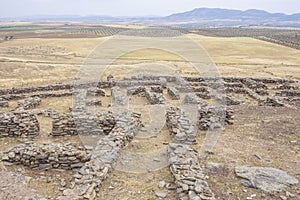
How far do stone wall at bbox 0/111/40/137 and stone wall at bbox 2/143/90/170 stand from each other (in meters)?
3.27

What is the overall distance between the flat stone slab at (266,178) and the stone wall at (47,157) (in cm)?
523

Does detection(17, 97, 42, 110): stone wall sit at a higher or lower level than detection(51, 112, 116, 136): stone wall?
lower

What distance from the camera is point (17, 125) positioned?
12.9m

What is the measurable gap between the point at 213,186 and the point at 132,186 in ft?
8.08

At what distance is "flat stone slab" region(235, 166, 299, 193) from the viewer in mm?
8336

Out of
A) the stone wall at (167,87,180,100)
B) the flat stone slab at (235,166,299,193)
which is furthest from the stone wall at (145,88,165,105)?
the flat stone slab at (235,166,299,193)

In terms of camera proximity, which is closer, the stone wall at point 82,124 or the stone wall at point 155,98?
the stone wall at point 82,124

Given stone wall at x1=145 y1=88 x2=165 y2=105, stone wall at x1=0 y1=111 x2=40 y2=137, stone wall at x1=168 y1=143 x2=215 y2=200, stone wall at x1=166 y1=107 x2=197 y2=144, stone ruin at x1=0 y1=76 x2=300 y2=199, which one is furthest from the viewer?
stone wall at x1=145 y1=88 x2=165 y2=105

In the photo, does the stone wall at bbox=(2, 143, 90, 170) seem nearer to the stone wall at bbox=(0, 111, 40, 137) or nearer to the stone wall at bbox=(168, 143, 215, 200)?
the stone wall at bbox=(168, 143, 215, 200)

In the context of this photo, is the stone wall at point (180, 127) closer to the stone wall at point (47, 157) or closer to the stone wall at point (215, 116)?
the stone wall at point (215, 116)

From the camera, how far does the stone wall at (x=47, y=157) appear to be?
9633 mm

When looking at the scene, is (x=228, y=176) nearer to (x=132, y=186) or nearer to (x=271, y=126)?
(x=132, y=186)

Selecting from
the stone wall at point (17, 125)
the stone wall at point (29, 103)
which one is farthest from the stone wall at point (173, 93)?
the stone wall at point (17, 125)

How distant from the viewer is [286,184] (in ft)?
27.8
